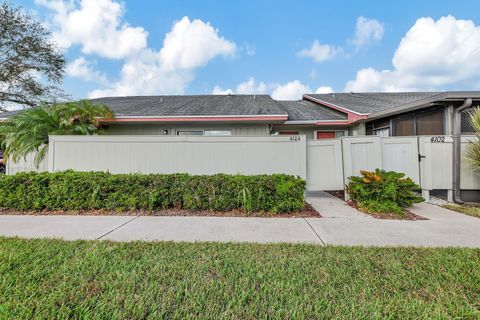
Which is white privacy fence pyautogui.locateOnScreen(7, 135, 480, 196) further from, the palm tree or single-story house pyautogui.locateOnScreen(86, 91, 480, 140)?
single-story house pyautogui.locateOnScreen(86, 91, 480, 140)

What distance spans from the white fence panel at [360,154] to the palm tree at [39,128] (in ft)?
26.1

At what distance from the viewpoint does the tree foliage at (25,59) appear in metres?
11.5

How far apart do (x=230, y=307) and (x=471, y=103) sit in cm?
728

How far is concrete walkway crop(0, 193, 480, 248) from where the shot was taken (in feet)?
10.5

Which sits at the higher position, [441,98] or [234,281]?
[441,98]

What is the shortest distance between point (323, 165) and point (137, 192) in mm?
4854

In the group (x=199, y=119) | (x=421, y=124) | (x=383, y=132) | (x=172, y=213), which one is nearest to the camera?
(x=172, y=213)

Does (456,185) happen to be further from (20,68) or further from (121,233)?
(20,68)

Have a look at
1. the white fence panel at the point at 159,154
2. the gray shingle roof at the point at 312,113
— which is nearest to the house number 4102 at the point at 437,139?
the gray shingle roof at the point at 312,113

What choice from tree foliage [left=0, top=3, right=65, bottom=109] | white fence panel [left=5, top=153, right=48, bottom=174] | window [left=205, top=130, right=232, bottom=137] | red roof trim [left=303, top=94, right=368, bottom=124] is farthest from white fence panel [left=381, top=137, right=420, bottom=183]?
tree foliage [left=0, top=3, right=65, bottom=109]

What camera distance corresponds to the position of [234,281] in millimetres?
2082

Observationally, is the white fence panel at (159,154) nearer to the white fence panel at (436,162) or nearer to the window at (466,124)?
the white fence panel at (436,162)

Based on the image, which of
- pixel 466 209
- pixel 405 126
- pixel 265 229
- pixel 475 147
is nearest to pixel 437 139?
pixel 475 147

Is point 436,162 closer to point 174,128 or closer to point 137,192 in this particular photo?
point 137,192
